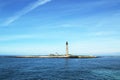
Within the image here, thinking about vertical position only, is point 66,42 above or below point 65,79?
above

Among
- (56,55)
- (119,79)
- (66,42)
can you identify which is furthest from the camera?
(56,55)

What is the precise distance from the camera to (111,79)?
4147 cm

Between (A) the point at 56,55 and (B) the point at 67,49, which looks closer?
(B) the point at 67,49

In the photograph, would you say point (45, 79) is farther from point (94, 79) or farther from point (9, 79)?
point (94, 79)

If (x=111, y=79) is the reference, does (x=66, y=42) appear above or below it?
above

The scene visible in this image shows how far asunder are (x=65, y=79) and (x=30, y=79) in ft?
25.7

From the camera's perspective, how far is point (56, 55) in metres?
190

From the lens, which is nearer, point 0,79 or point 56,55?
point 0,79

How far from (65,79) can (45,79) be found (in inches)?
177

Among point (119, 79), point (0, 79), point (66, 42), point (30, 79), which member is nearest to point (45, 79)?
point (30, 79)

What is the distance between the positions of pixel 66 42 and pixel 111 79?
4621 inches

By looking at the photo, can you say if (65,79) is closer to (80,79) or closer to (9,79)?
(80,79)

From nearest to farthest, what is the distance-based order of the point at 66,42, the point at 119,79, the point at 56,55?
the point at 119,79, the point at 66,42, the point at 56,55

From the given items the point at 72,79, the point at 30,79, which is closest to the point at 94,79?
the point at 72,79
